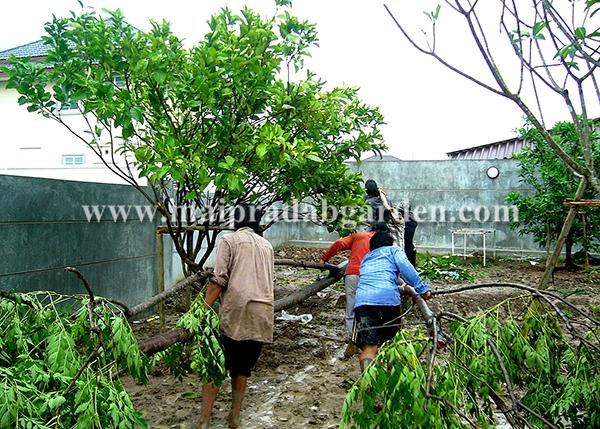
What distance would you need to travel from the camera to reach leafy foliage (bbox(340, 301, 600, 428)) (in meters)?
1.89

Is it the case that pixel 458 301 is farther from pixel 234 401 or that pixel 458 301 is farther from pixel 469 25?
pixel 469 25

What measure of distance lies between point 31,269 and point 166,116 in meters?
2.10

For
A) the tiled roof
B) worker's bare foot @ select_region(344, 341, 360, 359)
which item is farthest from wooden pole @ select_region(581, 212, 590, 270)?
the tiled roof

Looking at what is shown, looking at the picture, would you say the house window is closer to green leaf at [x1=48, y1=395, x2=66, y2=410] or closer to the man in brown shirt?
the man in brown shirt

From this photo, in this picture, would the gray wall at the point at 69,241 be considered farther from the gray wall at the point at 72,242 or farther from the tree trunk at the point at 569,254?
the tree trunk at the point at 569,254

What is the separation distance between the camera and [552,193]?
11727mm

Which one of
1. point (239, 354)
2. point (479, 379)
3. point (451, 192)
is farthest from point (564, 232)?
point (451, 192)

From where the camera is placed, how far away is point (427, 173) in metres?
14.9

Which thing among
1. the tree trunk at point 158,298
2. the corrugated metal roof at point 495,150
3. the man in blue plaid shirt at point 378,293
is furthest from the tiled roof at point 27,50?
the corrugated metal roof at point 495,150

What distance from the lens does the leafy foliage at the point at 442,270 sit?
35.5 ft

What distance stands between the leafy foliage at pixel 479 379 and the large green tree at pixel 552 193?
31.3 feet

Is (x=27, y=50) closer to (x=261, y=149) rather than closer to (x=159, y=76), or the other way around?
(x=159, y=76)

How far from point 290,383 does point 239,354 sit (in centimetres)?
135

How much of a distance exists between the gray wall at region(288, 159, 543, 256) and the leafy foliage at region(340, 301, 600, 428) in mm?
11946
